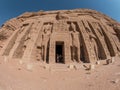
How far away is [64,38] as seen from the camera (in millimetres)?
21688

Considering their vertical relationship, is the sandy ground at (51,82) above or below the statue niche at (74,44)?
below

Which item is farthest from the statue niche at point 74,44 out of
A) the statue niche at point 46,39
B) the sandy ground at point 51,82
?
the sandy ground at point 51,82

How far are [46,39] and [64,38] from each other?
77.2 inches

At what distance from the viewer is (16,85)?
10.9m

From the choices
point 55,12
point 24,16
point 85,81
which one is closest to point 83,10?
point 55,12

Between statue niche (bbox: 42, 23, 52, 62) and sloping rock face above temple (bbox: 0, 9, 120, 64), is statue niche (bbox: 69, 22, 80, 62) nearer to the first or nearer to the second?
sloping rock face above temple (bbox: 0, 9, 120, 64)

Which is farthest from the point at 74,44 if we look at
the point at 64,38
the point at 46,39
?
the point at 46,39

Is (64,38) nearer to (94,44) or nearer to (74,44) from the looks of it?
(74,44)

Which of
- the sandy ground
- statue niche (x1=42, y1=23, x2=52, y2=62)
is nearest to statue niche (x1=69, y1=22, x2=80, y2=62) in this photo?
statue niche (x1=42, y1=23, x2=52, y2=62)

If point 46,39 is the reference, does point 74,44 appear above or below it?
below

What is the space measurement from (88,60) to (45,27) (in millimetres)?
6531

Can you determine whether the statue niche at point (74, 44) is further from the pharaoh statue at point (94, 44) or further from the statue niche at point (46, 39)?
the statue niche at point (46, 39)

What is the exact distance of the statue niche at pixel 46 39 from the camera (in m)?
21.0

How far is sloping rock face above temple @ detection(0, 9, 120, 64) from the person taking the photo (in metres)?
20.8
